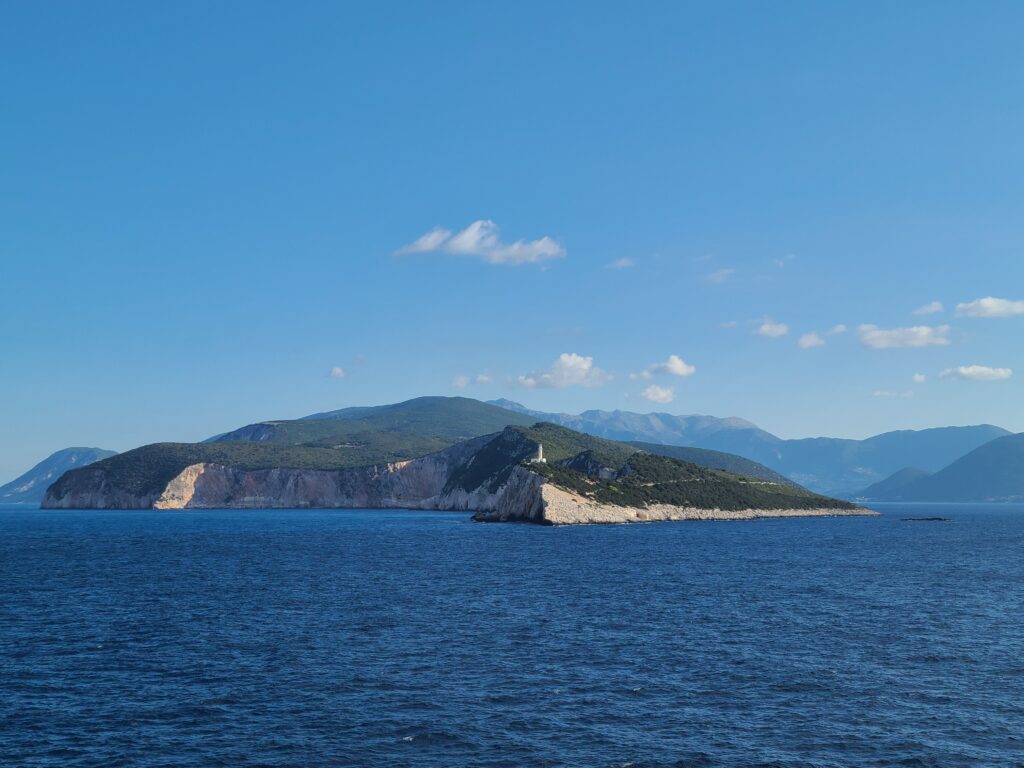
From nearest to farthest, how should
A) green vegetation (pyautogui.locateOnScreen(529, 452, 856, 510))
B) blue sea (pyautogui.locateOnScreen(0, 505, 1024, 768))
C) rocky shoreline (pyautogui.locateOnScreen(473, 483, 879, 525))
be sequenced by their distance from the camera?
blue sea (pyautogui.locateOnScreen(0, 505, 1024, 768))
rocky shoreline (pyautogui.locateOnScreen(473, 483, 879, 525))
green vegetation (pyautogui.locateOnScreen(529, 452, 856, 510))

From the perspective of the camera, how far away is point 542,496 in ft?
525

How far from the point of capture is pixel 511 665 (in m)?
42.4

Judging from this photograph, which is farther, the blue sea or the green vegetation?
the green vegetation

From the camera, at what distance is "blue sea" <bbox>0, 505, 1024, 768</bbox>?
31.0m

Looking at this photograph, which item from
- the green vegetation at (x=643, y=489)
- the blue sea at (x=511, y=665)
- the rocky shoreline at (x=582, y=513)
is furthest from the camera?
the green vegetation at (x=643, y=489)

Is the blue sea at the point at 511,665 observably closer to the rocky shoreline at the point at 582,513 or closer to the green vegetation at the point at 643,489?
the rocky shoreline at the point at 582,513

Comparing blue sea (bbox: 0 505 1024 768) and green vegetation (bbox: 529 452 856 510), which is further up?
green vegetation (bbox: 529 452 856 510)

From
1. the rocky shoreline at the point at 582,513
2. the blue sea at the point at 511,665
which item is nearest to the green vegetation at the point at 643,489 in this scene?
the rocky shoreline at the point at 582,513

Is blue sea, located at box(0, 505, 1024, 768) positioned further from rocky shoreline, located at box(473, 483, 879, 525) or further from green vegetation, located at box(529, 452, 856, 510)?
green vegetation, located at box(529, 452, 856, 510)

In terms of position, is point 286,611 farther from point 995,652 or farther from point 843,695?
point 995,652

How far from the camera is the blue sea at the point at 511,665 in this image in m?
31.0

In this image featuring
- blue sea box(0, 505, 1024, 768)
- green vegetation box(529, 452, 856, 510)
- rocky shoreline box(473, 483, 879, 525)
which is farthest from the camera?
green vegetation box(529, 452, 856, 510)

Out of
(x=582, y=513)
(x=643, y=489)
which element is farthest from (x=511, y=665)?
(x=643, y=489)

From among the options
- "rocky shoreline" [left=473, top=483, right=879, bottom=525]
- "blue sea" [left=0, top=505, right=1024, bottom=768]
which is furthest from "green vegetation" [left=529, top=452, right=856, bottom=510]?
"blue sea" [left=0, top=505, right=1024, bottom=768]
